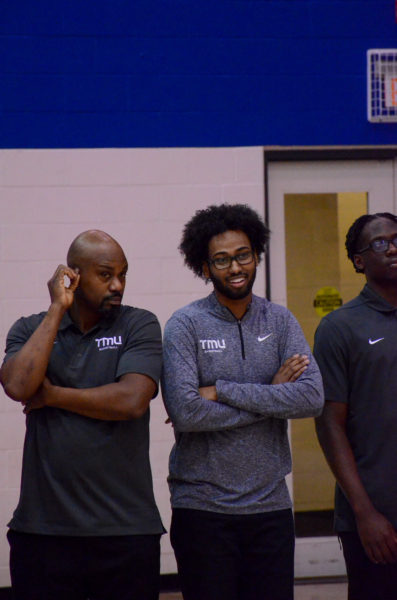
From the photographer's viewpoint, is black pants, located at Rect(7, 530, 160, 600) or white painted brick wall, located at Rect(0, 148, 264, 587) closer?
black pants, located at Rect(7, 530, 160, 600)

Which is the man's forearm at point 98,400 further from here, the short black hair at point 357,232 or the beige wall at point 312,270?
the beige wall at point 312,270

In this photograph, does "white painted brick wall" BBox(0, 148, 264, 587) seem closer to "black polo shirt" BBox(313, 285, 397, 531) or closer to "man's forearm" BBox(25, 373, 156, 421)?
"black polo shirt" BBox(313, 285, 397, 531)

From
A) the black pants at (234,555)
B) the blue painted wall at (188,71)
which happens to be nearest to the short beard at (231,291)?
the black pants at (234,555)

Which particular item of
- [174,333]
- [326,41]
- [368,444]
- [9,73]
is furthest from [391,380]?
[9,73]

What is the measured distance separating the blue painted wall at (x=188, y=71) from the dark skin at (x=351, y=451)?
182cm

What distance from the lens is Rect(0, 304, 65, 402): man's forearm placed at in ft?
8.91

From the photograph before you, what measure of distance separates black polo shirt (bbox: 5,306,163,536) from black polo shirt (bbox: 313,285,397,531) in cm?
64

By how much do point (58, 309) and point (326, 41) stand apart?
2.73 m

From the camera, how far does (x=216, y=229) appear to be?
303cm

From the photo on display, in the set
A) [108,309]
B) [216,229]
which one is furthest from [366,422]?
[108,309]

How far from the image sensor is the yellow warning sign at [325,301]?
494 centimetres

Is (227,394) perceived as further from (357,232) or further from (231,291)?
(357,232)

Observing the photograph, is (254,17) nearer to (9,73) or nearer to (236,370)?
(9,73)

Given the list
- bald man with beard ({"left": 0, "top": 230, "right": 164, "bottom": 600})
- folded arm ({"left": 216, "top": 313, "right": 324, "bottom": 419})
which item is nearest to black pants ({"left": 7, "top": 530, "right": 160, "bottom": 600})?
bald man with beard ({"left": 0, "top": 230, "right": 164, "bottom": 600})
